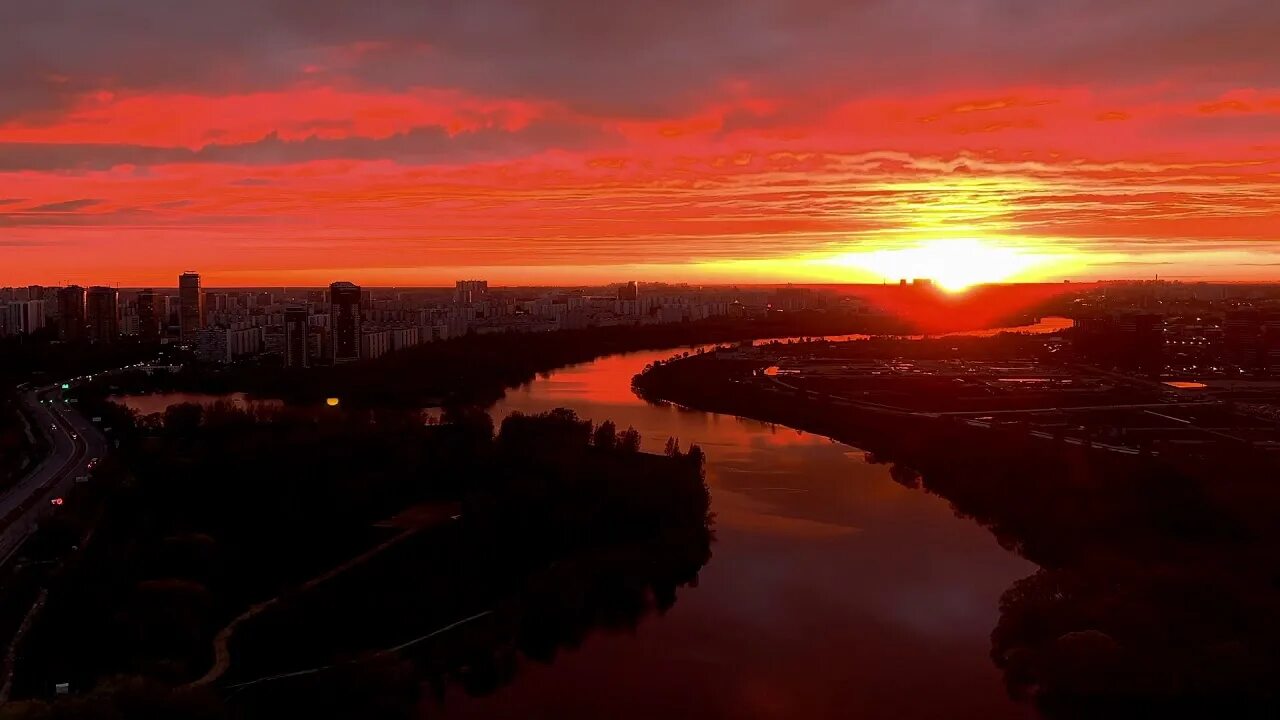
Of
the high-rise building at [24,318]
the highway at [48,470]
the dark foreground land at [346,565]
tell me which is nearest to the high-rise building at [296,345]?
the highway at [48,470]

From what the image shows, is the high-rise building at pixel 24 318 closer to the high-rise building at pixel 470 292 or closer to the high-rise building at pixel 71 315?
the high-rise building at pixel 71 315

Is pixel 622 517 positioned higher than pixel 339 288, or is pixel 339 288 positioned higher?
pixel 339 288

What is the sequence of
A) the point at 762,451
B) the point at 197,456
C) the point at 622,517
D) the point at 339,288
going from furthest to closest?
the point at 339,288 → the point at 762,451 → the point at 197,456 → the point at 622,517

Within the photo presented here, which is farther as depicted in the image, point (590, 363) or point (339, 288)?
point (590, 363)

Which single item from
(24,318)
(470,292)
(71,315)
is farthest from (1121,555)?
(470,292)

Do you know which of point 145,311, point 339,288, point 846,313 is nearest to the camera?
point 339,288

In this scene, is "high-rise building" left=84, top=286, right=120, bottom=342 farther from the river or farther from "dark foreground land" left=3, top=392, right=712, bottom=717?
the river

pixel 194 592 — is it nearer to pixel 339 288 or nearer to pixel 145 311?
pixel 339 288

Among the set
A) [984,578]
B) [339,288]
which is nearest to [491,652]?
[984,578]
